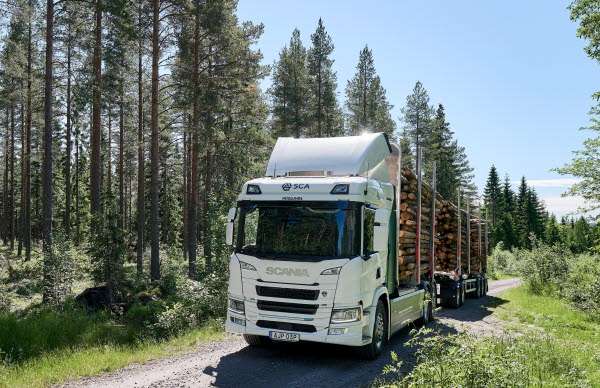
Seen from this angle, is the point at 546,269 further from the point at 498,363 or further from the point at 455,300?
the point at 498,363

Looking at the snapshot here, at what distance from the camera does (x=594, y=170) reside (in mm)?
18344

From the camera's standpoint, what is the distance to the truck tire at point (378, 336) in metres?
8.60

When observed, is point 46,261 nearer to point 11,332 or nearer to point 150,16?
point 11,332

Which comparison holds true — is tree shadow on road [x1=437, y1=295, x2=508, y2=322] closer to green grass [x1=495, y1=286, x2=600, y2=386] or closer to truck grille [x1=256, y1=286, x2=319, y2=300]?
green grass [x1=495, y1=286, x2=600, y2=386]

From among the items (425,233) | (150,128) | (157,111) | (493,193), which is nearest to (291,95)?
(150,128)

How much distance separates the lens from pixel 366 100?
151 ft

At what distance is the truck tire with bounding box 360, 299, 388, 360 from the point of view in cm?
860

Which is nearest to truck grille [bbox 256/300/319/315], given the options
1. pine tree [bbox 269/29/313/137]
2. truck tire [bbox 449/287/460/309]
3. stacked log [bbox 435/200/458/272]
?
stacked log [bbox 435/200/458/272]

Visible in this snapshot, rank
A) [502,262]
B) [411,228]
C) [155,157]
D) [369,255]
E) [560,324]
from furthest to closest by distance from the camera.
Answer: [502,262] → [155,157] → [560,324] → [411,228] → [369,255]

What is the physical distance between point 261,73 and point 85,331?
63.4ft

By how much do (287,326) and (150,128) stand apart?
20.0 meters

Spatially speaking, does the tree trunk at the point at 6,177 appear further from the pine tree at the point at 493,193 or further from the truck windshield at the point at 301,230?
the pine tree at the point at 493,193

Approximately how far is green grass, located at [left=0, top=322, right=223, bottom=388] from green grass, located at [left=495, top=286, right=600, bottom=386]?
7255 mm

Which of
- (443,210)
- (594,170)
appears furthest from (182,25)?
(594,170)
